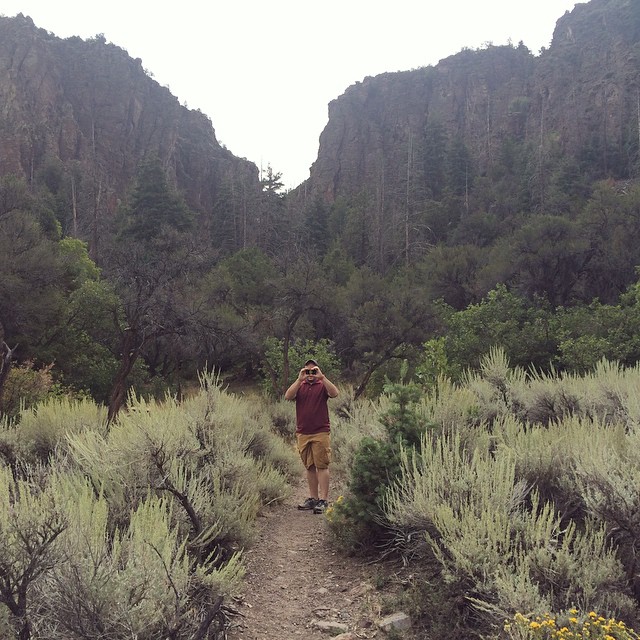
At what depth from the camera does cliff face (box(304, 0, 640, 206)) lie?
50500 mm

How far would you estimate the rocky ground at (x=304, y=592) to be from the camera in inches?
136

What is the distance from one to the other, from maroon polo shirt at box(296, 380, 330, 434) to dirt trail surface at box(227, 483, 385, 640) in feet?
3.48

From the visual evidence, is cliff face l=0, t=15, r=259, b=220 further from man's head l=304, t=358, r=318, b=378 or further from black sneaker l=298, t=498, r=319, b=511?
black sneaker l=298, t=498, r=319, b=511

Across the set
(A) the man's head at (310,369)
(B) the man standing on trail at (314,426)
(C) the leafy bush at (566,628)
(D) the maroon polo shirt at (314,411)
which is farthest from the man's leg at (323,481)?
(C) the leafy bush at (566,628)

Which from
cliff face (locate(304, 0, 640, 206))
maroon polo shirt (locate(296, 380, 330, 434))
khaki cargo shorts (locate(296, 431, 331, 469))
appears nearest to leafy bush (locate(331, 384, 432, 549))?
khaki cargo shorts (locate(296, 431, 331, 469))

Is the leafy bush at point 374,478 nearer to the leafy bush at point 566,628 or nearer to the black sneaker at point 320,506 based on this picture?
the black sneaker at point 320,506

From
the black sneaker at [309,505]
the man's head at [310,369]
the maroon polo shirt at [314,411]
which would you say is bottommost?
the black sneaker at [309,505]

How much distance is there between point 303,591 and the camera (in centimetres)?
411

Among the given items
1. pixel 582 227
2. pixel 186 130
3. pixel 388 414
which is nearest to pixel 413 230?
pixel 582 227

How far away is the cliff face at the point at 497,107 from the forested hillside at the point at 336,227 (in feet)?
0.95

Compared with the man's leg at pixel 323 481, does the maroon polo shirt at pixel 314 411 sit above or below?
above

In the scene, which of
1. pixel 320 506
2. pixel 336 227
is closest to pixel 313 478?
pixel 320 506

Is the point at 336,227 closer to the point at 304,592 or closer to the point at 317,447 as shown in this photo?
the point at 317,447

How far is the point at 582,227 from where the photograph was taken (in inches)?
1081
